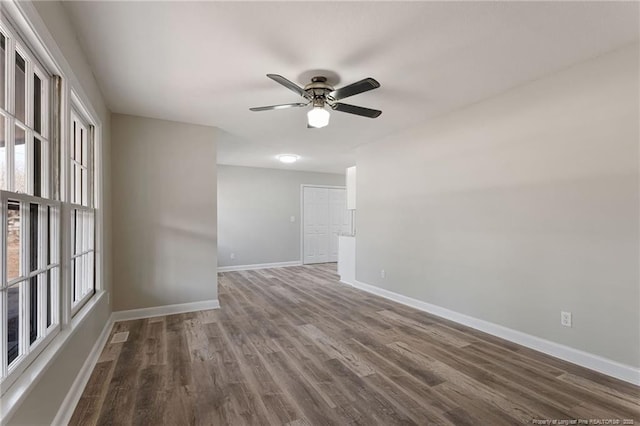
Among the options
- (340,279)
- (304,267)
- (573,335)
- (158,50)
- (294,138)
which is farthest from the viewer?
(304,267)

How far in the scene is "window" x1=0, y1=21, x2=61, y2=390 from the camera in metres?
1.29

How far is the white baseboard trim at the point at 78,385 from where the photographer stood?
1741 millimetres

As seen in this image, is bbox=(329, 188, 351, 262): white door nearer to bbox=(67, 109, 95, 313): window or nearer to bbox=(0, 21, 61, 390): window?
bbox=(67, 109, 95, 313): window

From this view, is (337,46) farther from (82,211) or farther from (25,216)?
(82,211)

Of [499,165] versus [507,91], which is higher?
[507,91]

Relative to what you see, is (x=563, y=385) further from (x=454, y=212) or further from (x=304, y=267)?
(x=304, y=267)

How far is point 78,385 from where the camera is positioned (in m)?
2.04

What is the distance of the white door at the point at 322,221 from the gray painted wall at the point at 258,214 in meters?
0.25

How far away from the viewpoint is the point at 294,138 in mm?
4660

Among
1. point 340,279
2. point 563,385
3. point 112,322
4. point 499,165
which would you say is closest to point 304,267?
point 340,279

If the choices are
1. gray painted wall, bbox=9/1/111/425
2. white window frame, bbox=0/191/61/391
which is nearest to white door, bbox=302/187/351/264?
gray painted wall, bbox=9/1/111/425

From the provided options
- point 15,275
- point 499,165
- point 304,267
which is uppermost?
point 499,165

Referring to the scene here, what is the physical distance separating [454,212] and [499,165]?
2.34ft

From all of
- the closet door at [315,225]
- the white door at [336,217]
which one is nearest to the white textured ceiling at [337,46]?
the closet door at [315,225]
